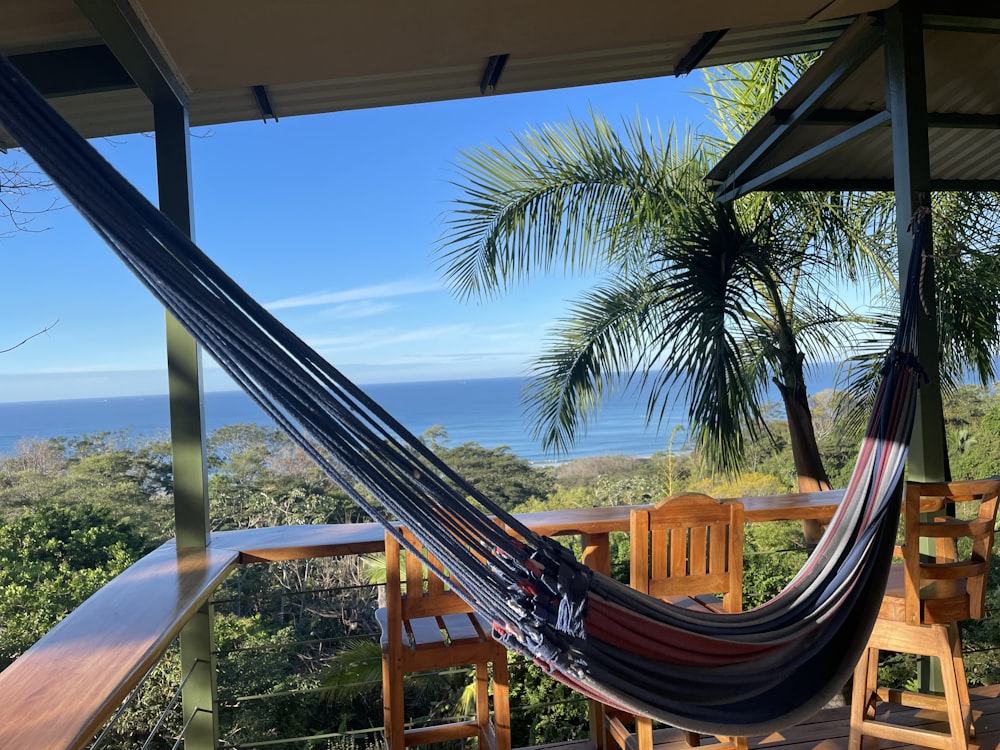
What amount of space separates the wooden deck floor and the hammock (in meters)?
1.00

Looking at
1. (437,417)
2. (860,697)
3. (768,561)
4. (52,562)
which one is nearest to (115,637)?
(860,697)

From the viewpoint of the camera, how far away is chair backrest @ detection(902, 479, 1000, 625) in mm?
1974

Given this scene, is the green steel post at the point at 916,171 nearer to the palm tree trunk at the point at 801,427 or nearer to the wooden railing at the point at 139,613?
the wooden railing at the point at 139,613

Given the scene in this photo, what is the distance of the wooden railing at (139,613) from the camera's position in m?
1.10

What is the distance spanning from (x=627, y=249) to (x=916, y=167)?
227 cm

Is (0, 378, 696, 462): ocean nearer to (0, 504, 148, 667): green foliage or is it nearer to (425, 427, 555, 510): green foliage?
(425, 427, 555, 510): green foliage

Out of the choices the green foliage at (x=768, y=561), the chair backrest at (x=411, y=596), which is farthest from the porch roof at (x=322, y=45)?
Answer: the green foliage at (x=768, y=561)

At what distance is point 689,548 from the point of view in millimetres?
2027

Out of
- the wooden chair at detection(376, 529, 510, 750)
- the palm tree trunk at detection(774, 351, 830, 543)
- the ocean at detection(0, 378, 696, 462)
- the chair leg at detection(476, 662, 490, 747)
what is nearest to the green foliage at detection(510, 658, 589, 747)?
the palm tree trunk at detection(774, 351, 830, 543)

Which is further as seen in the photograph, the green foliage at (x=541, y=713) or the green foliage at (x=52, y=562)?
the green foliage at (x=52, y=562)

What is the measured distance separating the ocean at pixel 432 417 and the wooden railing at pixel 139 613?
55.6 feet

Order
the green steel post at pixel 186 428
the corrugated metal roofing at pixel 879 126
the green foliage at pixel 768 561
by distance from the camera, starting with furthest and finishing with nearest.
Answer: the green foliage at pixel 768 561, the corrugated metal roofing at pixel 879 126, the green steel post at pixel 186 428

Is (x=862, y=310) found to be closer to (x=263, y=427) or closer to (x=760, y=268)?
(x=760, y=268)

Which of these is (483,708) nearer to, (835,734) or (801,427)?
(835,734)
